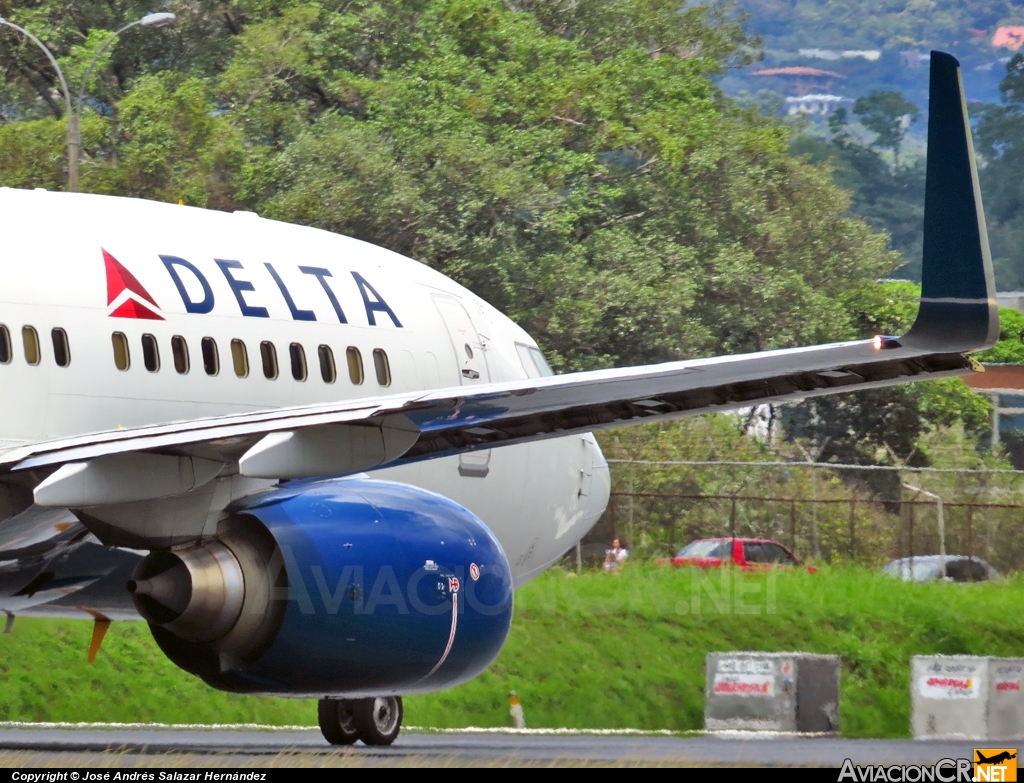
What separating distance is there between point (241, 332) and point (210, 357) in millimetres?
344

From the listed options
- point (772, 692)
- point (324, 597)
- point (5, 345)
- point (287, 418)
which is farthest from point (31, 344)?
point (772, 692)

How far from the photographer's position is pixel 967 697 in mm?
19109

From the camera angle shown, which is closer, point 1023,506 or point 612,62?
point 1023,506

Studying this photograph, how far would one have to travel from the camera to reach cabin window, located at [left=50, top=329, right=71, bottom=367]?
10773 mm

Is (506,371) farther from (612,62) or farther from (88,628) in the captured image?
(612,62)

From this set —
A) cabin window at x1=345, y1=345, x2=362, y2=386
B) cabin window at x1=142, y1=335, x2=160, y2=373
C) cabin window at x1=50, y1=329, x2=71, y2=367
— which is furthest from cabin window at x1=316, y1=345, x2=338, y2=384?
cabin window at x1=50, y1=329, x2=71, y2=367

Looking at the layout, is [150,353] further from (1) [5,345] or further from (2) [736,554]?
(2) [736,554]

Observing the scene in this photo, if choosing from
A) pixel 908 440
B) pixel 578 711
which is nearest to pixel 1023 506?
pixel 578 711

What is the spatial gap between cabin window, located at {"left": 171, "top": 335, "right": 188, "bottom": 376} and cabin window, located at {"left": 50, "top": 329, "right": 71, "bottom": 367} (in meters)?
0.80

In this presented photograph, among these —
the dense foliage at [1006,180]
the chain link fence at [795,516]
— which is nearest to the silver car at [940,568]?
the chain link fence at [795,516]

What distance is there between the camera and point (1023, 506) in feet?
96.6

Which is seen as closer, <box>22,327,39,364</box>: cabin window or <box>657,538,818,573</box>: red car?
<box>22,327,39,364</box>: cabin window

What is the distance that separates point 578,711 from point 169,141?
71.8ft

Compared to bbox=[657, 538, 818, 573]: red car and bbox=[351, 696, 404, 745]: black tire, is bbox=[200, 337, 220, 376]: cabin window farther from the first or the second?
bbox=[657, 538, 818, 573]: red car
